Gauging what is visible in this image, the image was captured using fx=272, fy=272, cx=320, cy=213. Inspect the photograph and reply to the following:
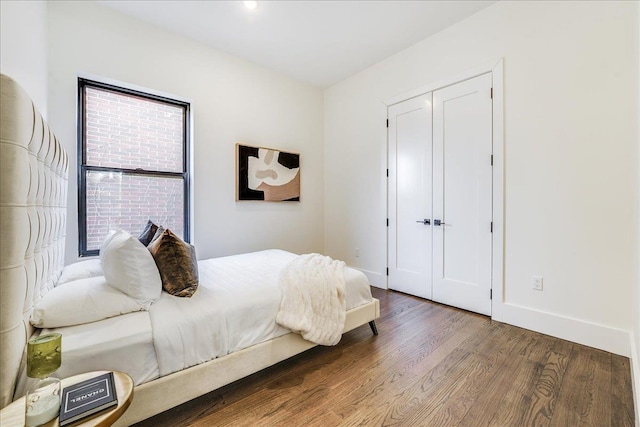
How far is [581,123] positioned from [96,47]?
4.34 m

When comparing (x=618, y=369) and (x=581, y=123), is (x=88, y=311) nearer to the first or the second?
(x=618, y=369)

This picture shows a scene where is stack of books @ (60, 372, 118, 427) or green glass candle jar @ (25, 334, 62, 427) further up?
green glass candle jar @ (25, 334, 62, 427)

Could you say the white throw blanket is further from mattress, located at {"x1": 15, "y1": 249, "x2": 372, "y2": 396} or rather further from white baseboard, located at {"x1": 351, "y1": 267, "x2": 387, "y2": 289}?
white baseboard, located at {"x1": 351, "y1": 267, "x2": 387, "y2": 289}

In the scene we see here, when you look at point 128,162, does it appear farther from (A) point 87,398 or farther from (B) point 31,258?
(A) point 87,398

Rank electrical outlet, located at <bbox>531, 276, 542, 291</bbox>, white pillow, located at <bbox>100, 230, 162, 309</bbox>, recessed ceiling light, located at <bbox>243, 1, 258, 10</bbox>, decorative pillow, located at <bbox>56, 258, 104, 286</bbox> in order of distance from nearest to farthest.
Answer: white pillow, located at <bbox>100, 230, 162, 309</bbox> → decorative pillow, located at <bbox>56, 258, 104, 286</bbox> → electrical outlet, located at <bbox>531, 276, 542, 291</bbox> → recessed ceiling light, located at <bbox>243, 1, 258, 10</bbox>

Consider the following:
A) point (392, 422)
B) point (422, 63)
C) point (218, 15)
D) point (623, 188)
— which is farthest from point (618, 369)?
point (218, 15)

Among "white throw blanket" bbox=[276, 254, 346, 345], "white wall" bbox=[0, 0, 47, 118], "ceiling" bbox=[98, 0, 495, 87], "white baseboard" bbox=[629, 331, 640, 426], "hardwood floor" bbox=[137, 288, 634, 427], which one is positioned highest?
"ceiling" bbox=[98, 0, 495, 87]

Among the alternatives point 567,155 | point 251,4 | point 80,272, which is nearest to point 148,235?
point 80,272

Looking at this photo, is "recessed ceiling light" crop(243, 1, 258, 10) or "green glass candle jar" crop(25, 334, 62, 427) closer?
"green glass candle jar" crop(25, 334, 62, 427)

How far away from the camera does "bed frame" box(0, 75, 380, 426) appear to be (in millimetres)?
954

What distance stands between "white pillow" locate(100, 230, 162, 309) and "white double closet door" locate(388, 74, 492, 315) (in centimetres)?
277


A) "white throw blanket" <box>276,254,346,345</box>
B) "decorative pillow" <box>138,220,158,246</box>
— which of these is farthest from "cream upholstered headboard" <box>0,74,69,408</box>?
"white throw blanket" <box>276,254,346,345</box>

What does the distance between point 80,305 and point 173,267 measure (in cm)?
48

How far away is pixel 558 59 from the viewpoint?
7.50ft
